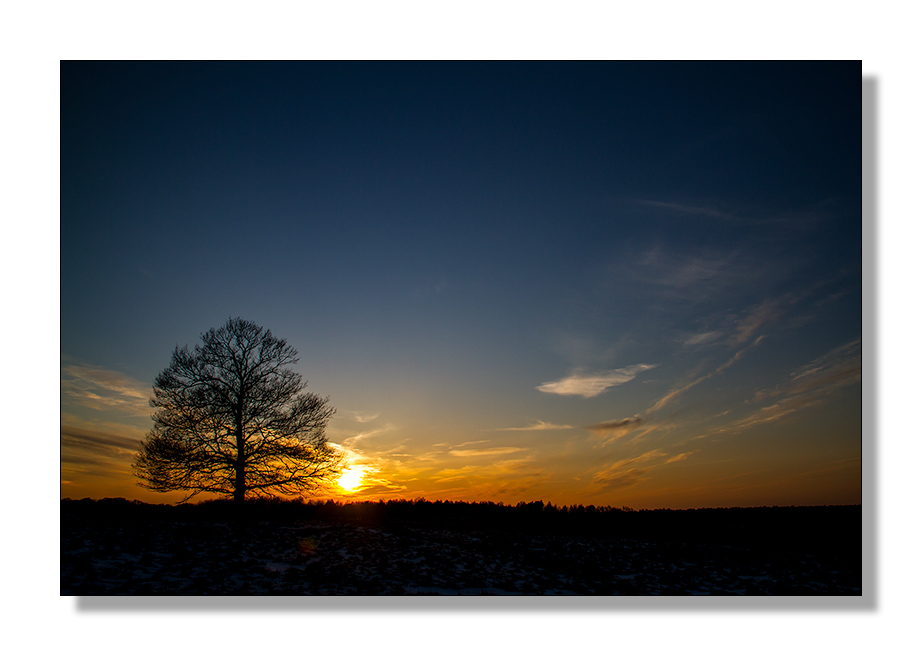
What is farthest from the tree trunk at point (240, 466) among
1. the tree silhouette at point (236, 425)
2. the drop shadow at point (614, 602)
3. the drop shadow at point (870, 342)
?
the drop shadow at point (870, 342)

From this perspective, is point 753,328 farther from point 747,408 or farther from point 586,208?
point 586,208

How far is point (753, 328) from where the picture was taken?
21.4 ft

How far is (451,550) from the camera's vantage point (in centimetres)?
697

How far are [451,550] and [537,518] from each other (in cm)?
167

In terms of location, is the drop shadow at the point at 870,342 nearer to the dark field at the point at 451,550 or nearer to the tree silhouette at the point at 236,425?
the dark field at the point at 451,550

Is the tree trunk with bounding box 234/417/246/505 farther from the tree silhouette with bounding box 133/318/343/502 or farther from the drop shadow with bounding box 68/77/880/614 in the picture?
the drop shadow with bounding box 68/77/880/614

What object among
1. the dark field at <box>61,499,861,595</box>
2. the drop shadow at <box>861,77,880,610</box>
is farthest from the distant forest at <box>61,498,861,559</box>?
the drop shadow at <box>861,77,880,610</box>

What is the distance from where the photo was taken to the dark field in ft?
19.2

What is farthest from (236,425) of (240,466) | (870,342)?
(870,342)

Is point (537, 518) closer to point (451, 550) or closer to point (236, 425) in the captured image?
point (451, 550)

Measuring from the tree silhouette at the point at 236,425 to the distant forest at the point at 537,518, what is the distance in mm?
430

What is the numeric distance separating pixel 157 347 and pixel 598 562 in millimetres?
6683
